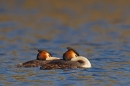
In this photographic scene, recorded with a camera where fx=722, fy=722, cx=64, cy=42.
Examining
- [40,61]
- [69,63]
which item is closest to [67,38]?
[40,61]

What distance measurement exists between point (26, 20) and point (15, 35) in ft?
13.2

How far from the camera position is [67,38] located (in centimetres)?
2417

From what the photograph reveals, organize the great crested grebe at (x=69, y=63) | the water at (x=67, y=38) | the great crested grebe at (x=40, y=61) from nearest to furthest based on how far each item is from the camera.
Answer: the water at (x=67, y=38) < the great crested grebe at (x=69, y=63) < the great crested grebe at (x=40, y=61)

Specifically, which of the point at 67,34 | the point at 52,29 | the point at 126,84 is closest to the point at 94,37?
the point at 67,34

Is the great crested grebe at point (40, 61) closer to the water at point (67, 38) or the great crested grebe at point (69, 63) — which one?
the water at point (67, 38)

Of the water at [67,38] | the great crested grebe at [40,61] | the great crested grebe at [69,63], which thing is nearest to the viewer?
the water at [67,38]

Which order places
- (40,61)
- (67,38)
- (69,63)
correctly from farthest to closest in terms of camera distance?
(67,38) < (40,61) < (69,63)

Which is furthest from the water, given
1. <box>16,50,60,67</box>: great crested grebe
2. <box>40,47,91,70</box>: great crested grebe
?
<box>16,50,60,67</box>: great crested grebe

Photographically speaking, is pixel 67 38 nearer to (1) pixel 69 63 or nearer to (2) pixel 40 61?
(2) pixel 40 61

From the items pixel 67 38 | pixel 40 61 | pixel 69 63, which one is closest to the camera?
pixel 69 63

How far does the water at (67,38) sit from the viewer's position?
15.2 metres

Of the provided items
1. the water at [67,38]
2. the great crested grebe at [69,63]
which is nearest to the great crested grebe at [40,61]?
the water at [67,38]

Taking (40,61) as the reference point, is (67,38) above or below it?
above

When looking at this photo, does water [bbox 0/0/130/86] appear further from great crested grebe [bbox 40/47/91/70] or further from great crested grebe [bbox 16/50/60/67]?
great crested grebe [bbox 16/50/60/67]
